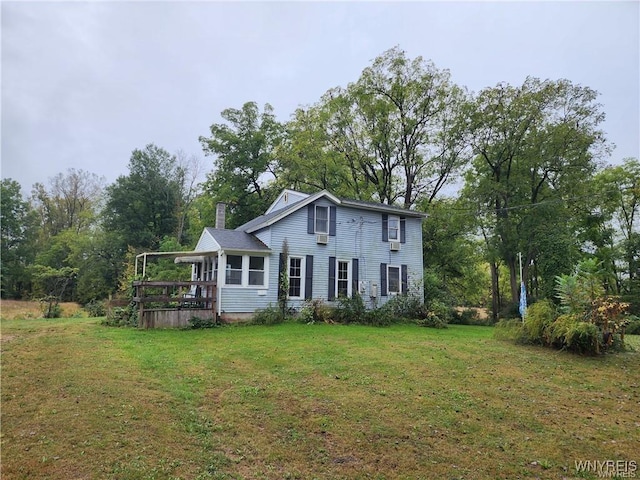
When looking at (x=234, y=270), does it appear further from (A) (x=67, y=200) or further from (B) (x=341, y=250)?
(A) (x=67, y=200)

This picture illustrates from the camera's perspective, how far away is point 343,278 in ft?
57.4

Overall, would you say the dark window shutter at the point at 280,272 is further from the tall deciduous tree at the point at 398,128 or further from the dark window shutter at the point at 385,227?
the tall deciduous tree at the point at 398,128

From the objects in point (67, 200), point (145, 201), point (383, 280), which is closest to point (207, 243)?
point (383, 280)

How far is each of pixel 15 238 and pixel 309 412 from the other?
43476 mm

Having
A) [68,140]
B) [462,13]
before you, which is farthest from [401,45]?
[68,140]

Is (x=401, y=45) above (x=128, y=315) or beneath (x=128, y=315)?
above

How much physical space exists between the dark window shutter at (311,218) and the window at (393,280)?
4555 millimetres

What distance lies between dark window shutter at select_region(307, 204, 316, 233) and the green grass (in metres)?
8.21

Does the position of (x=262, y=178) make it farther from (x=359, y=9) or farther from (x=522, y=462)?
(x=522, y=462)

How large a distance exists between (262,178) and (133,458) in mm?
28225

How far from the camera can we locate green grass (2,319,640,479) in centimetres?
394

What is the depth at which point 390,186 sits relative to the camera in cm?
2756

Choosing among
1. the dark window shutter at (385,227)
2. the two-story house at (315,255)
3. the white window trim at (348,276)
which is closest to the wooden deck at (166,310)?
the two-story house at (315,255)

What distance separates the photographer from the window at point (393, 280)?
60.3 ft
